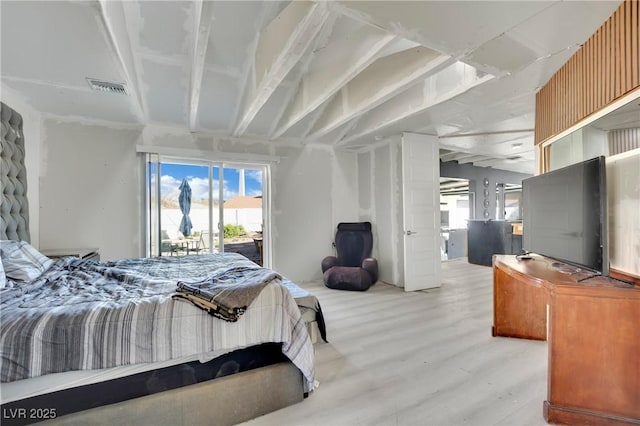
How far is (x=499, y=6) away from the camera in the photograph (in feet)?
5.18

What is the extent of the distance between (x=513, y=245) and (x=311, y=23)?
6362mm

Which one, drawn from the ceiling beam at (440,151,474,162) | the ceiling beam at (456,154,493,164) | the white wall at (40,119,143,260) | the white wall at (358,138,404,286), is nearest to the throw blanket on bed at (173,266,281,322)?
the white wall at (40,119,143,260)

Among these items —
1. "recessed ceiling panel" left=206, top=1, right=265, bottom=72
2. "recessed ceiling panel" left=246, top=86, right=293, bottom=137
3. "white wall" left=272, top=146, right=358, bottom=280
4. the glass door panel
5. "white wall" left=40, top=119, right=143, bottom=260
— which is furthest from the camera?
"white wall" left=272, top=146, right=358, bottom=280

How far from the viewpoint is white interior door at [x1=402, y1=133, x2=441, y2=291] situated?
14.0ft

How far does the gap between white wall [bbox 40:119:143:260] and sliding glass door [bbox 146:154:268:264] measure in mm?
243

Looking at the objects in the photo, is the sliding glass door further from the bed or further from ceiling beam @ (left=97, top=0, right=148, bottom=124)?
the bed

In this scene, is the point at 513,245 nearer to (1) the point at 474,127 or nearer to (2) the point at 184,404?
(1) the point at 474,127

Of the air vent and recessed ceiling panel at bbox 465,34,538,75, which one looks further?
the air vent

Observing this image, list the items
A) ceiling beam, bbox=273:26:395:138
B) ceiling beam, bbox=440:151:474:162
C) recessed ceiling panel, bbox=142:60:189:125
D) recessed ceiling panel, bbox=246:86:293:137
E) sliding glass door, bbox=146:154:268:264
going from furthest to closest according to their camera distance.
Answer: ceiling beam, bbox=440:151:474:162
sliding glass door, bbox=146:154:268:264
recessed ceiling panel, bbox=246:86:293:137
recessed ceiling panel, bbox=142:60:189:125
ceiling beam, bbox=273:26:395:138

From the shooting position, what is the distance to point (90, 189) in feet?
12.2

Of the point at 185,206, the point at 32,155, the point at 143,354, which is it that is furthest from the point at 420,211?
the point at 32,155

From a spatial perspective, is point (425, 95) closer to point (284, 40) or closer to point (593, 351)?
point (284, 40)

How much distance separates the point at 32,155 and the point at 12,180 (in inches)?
26.4

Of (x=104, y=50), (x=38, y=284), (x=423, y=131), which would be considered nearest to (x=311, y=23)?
(x=104, y=50)
